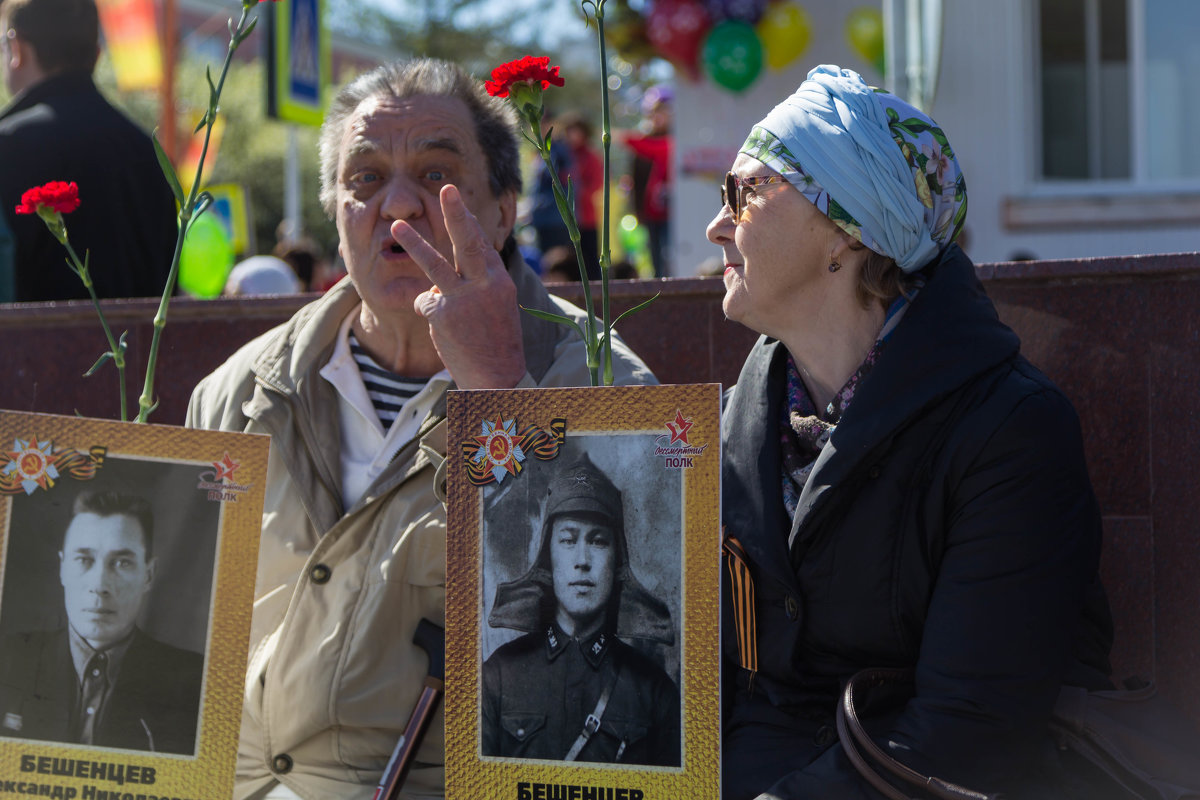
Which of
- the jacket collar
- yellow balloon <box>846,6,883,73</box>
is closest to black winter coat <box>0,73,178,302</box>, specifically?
the jacket collar

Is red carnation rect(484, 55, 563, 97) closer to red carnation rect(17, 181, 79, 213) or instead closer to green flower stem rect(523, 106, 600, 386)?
green flower stem rect(523, 106, 600, 386)

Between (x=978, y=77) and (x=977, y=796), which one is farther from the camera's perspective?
(x=978, y=77)

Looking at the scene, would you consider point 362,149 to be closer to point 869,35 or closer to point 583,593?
point 583,593

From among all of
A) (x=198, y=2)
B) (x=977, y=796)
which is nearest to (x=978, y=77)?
(x=977, y=796)

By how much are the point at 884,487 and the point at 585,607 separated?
1.95 ft

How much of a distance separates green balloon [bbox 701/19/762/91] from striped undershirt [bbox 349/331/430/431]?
289 inches

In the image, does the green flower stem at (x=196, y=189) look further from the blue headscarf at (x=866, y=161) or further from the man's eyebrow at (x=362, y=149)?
the blue headscarf at (x=866, y=161)

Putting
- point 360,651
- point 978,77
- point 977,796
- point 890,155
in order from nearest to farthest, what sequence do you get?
point 977,796 < point 890,155 < point 360,651 < point 978,77

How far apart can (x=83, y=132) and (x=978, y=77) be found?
6231 mm

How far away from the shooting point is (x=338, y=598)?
2.58 m

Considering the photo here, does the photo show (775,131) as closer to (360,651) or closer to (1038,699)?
(1038,699)

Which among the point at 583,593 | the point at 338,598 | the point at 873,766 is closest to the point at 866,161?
the point at 583,593

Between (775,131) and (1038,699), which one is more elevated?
(775,131)

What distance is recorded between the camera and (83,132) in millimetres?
4293
